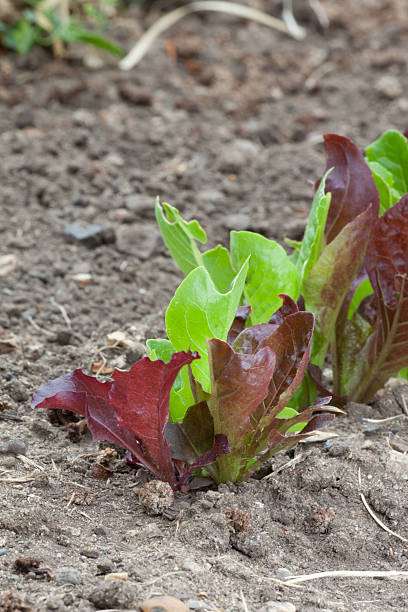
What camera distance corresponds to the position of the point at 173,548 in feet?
5.15

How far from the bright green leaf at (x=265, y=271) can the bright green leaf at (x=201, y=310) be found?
206mm

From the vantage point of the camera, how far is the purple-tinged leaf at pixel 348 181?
1.93 meters

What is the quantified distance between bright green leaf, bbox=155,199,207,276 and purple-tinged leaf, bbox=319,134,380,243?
Result: 1.20 ft

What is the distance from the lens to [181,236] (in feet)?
6.14

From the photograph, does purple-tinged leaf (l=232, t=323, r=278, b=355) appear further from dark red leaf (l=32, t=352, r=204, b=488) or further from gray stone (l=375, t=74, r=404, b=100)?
gray stone (l=375, t=74, r=404, b=100)

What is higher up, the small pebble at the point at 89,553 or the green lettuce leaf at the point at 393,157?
the green lettuce leaf at the point at 393,157

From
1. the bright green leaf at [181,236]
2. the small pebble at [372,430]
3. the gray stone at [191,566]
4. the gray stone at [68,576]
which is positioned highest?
the bright green leaf at [181,236]

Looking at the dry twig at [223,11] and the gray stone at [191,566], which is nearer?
the gray stone at [191,566]

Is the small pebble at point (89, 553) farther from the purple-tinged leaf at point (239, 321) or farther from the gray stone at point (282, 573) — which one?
the purple-tinged leaf at point (239, 321)

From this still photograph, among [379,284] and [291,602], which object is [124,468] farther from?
[379,284]

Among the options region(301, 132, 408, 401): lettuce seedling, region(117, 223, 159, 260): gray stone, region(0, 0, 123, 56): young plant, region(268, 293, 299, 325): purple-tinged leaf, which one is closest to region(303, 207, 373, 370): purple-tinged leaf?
region(301, 132, 408, 401): lettuce seedling

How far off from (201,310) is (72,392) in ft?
1.15

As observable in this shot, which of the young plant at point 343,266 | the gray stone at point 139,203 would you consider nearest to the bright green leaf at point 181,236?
the young plant at point 343,266

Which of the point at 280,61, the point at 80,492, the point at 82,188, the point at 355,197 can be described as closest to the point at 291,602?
the point at 80,492
